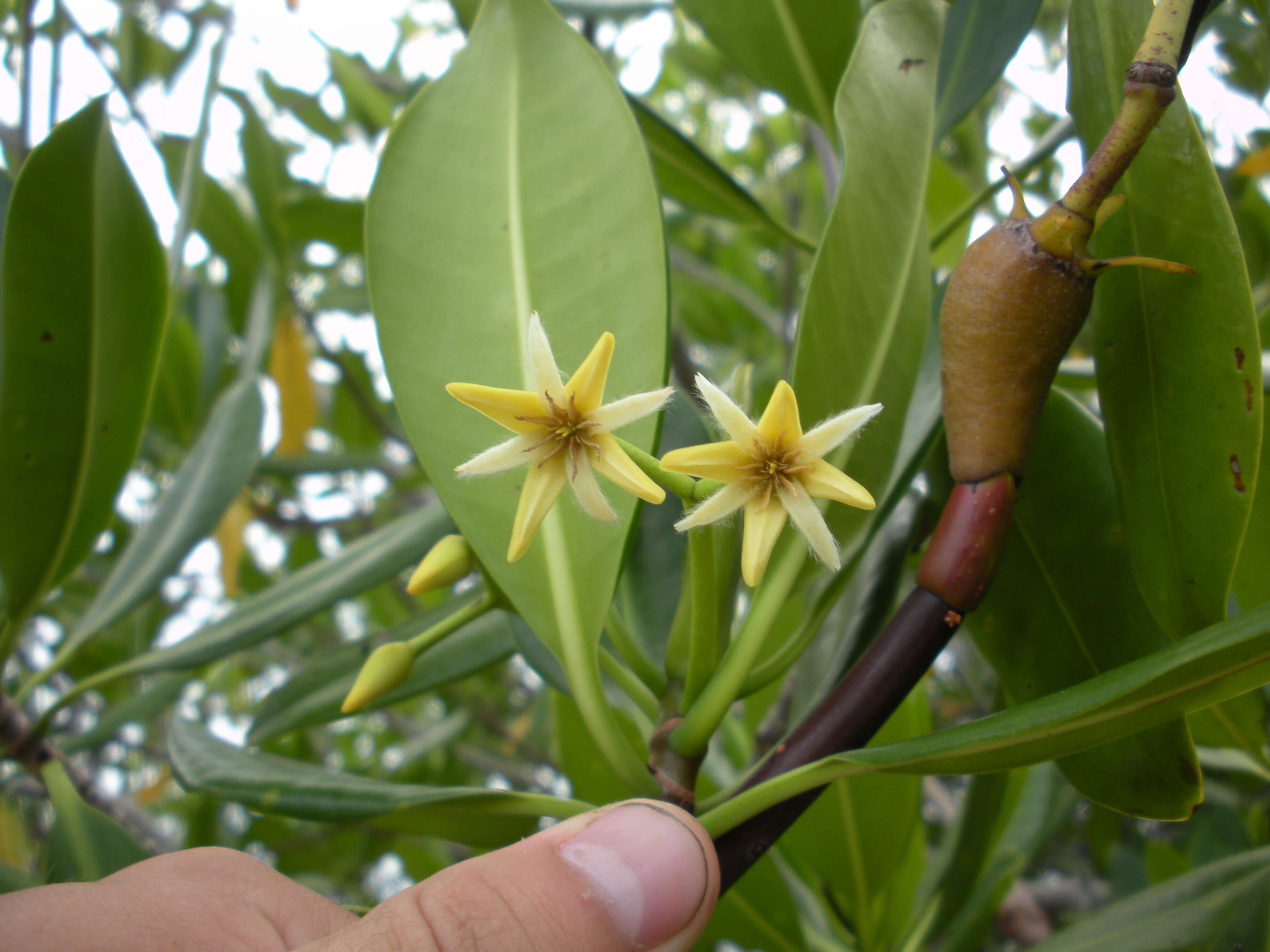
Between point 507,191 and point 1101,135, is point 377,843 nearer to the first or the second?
point 507,191

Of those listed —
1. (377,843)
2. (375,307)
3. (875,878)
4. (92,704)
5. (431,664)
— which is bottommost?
(377,843)

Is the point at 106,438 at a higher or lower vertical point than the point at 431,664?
higher

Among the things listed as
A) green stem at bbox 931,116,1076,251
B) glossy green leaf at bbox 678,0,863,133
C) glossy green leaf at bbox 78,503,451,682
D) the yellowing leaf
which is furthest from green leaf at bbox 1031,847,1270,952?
the yellowing leaf

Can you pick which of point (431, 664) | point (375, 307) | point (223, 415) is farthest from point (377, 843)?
point (375, 307)

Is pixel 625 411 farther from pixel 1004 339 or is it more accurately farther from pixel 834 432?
pixel 1004 339

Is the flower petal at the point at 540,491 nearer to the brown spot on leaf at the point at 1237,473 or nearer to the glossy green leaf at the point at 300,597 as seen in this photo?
the brown spot on leaf at the point at 1237,473

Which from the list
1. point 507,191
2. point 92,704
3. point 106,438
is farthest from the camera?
point 92,704

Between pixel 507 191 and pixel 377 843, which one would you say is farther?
pixel 377 843

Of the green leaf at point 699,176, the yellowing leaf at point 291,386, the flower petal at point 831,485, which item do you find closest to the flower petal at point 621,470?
the flower petal at point 831,485
